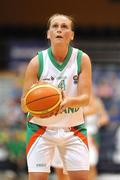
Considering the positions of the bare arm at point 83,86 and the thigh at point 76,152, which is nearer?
the bare arm at point 83,86

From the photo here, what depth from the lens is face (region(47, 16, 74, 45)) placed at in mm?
5406

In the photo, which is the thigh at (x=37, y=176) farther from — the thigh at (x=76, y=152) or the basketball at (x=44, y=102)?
the basketball at (x=44, y=102)

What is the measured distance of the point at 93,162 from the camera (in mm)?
8867

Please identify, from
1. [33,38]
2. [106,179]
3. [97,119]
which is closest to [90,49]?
[33,38]

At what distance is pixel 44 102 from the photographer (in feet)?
16.9

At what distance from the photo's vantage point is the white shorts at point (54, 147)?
5.37 metres

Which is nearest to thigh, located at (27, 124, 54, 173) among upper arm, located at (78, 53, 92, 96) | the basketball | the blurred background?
the basketball

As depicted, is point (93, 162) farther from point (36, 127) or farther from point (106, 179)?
point (36, 127)

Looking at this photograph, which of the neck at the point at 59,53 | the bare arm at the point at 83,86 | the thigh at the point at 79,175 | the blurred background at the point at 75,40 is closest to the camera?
the bare arm at the point at 83,86

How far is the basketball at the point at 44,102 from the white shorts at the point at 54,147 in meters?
0.31

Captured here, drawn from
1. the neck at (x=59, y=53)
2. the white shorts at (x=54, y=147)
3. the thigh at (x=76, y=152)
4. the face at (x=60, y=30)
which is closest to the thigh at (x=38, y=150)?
the white shorts at (x=54, y=147)

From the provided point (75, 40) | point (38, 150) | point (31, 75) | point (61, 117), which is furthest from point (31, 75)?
point (75, 40)

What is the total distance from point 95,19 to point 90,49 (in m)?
0.72

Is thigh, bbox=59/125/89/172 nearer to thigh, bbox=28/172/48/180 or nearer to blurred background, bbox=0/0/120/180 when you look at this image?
thigh, bbox=28/172/48/180
